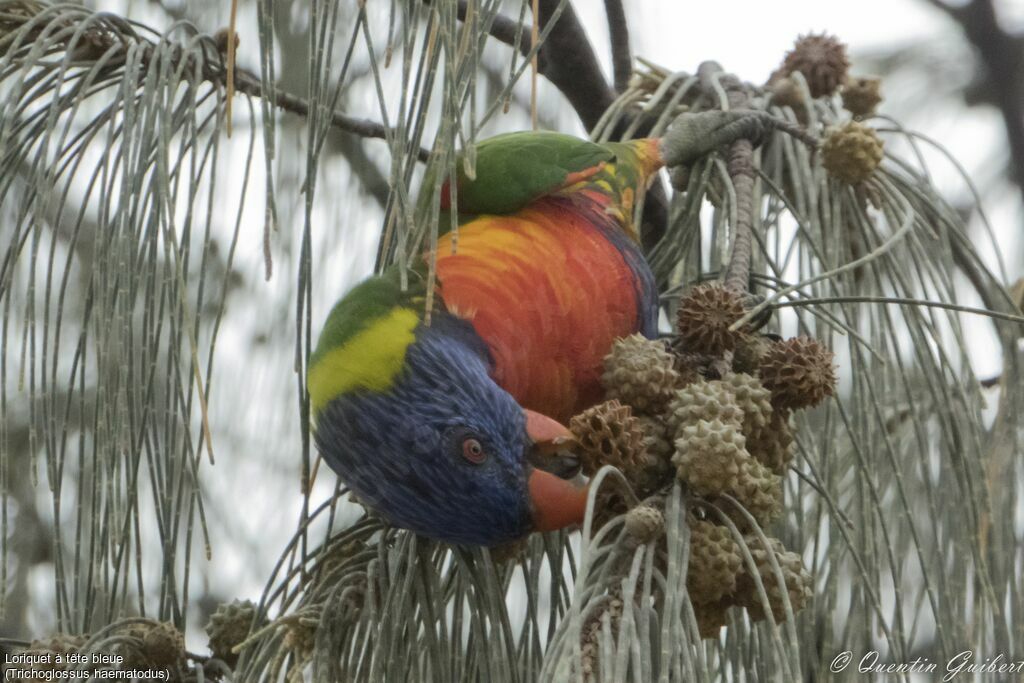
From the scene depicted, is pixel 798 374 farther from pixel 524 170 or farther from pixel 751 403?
pixel 524 170

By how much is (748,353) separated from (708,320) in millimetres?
55

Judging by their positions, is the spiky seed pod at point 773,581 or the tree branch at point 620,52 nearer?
the spiky seed pod at point 773,581

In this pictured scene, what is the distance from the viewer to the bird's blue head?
3.72 ft

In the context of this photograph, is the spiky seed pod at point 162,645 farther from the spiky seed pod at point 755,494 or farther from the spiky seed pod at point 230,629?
the spiky seed pod at point 755,494

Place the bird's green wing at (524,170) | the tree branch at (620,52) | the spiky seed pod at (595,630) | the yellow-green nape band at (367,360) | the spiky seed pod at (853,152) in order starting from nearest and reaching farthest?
the spiky seed pod at (595,630)
the yellow-green nape band at (367,360)
the spiky seed pod at (853,152)
the bird's green wing at (524,170)
the tree branch at (620,52)

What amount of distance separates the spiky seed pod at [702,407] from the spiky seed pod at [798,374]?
6 centimetres

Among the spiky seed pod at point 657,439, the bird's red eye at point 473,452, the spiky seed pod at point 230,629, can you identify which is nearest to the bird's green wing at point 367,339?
the bird's red eye at point 473,452

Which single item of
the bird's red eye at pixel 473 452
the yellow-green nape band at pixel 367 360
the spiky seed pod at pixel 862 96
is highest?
the spiky seed pod at pixel 862 96

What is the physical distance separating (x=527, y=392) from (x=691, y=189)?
15.1 inches

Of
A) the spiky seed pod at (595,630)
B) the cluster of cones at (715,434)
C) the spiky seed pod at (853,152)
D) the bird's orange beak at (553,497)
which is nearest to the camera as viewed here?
the spiky seed pod at (595,630)

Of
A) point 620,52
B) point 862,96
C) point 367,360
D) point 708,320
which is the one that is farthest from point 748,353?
point 620,52

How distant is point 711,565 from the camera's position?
2.84 ft

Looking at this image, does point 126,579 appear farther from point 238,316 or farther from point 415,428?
point 238,316

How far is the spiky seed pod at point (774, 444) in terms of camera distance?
3.29ft
